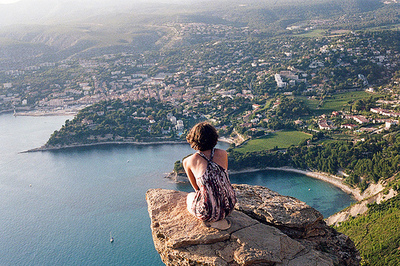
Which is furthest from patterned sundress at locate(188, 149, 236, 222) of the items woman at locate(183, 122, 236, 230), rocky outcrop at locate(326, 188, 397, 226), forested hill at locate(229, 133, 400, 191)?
forested hill at locate(229, 133, 400, 191)

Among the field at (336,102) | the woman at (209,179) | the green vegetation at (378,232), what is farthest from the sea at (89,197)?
the woman at (209,179)

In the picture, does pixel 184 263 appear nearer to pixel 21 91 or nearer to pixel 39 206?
pixel 39 206

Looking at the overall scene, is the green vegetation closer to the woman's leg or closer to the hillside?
the woman's leg

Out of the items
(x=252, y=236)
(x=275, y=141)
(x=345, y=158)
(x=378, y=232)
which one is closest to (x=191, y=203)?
(x=252, y=236)

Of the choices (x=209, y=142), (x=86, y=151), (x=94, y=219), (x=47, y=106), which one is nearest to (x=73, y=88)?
(x=47, y=106)

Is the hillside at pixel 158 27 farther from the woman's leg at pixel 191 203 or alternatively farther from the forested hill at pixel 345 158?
the woman's leg at pixel 191 203

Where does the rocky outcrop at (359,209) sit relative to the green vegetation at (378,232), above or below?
below
